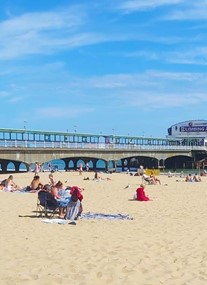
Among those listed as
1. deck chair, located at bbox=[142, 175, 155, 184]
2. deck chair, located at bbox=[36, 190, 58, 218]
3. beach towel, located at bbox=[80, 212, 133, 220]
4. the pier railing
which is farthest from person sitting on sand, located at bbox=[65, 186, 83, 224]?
the pier railing

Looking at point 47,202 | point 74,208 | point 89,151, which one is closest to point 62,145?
point 89,151

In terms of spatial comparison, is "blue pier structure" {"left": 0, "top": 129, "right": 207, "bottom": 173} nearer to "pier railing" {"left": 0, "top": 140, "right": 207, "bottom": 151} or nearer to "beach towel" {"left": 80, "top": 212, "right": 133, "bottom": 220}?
"pier railing" {"left": 0, "top": 140, "right": 207, "bottom": 151}

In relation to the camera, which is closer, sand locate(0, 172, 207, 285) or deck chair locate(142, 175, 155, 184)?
sand locate(0, 172, 207, 285)

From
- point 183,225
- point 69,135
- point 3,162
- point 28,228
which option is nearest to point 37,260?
point 28,228

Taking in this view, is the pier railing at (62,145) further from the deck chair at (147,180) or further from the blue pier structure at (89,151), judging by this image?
the deck chair at (147,180)

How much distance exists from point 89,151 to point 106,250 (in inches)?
2096

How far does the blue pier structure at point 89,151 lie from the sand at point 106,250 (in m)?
34.7

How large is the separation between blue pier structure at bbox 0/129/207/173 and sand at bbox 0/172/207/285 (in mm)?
34658

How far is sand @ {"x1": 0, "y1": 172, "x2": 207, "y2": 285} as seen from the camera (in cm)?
702

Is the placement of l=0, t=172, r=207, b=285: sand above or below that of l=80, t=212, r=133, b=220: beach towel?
below

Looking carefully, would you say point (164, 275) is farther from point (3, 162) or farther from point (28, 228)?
point (3, 162)

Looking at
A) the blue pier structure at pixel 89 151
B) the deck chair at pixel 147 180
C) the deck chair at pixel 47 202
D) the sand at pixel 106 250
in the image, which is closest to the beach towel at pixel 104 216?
the sand at pixel 106 250

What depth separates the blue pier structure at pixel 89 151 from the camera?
49469mm

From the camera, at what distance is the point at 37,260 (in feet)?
26.3
